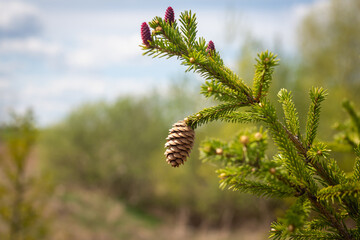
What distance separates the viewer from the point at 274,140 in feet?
4.35

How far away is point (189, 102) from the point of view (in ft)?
78.7

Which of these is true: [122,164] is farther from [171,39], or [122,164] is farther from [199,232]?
[171,39]

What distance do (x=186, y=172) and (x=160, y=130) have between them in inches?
265

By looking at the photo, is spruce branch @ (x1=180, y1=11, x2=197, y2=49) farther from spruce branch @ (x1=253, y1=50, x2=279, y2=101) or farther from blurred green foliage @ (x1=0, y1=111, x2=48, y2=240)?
blurred green foliage @ (x1=0, y1=111, x2=48, y2=240)

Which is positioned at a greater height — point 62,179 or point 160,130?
point 160,130

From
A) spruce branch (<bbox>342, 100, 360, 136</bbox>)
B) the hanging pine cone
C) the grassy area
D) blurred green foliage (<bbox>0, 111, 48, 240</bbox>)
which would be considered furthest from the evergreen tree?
the grassy area

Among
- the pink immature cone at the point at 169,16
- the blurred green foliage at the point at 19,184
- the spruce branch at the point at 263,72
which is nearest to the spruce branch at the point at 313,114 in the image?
the spruce branch at the point at 263,72

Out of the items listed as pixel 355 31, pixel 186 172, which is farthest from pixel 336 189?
pixel 186 172

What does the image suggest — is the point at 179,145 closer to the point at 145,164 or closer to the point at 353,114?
the point at 353,114

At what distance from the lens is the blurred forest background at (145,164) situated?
29.6 ft

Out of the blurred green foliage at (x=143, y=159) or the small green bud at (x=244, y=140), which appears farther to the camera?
the blurred green foliage at (x=143, y=159)

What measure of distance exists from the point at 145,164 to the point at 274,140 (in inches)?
1027

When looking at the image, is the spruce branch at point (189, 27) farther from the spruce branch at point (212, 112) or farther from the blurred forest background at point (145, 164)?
the blurred forest background at point (145, 164)

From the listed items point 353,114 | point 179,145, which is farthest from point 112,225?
point 353,114
